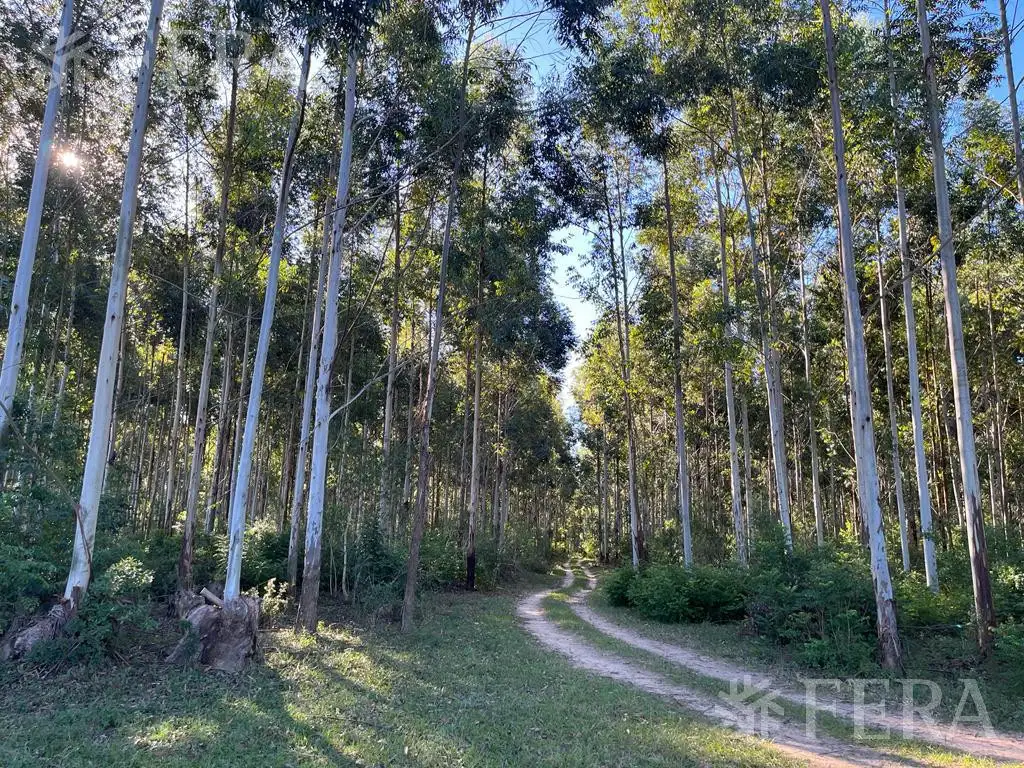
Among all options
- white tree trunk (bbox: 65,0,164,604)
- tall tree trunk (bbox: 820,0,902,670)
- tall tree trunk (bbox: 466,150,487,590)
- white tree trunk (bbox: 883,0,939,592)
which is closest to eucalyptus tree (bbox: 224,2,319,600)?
white tree trunk (bbox: 65,0,164,604)

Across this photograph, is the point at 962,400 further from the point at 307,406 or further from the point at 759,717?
the point at 307,406

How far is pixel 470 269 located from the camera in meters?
18.4

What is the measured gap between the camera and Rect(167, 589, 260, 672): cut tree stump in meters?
7.57

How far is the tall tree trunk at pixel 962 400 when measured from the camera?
840 centimetres

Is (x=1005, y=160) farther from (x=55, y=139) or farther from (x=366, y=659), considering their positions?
(x=55, y=139)

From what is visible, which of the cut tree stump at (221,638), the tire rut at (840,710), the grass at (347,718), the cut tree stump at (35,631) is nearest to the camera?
the grass at (347,718)

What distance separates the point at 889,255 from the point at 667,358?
6045 millimetres

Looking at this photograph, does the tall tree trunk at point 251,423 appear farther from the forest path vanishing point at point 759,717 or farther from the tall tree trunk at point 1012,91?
the tall tree trunk at point 1012,91

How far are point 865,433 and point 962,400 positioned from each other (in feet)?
4.68

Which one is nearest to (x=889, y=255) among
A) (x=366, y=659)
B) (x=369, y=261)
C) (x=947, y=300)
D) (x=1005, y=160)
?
(x=1005, y=160)

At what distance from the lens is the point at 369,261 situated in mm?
18125

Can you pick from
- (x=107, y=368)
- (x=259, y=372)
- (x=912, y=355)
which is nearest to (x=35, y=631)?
(x=107, y=368)

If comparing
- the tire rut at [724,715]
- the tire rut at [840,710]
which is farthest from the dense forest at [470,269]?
the tire rut at [724,715]

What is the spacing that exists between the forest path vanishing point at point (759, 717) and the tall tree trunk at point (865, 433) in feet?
6.08
